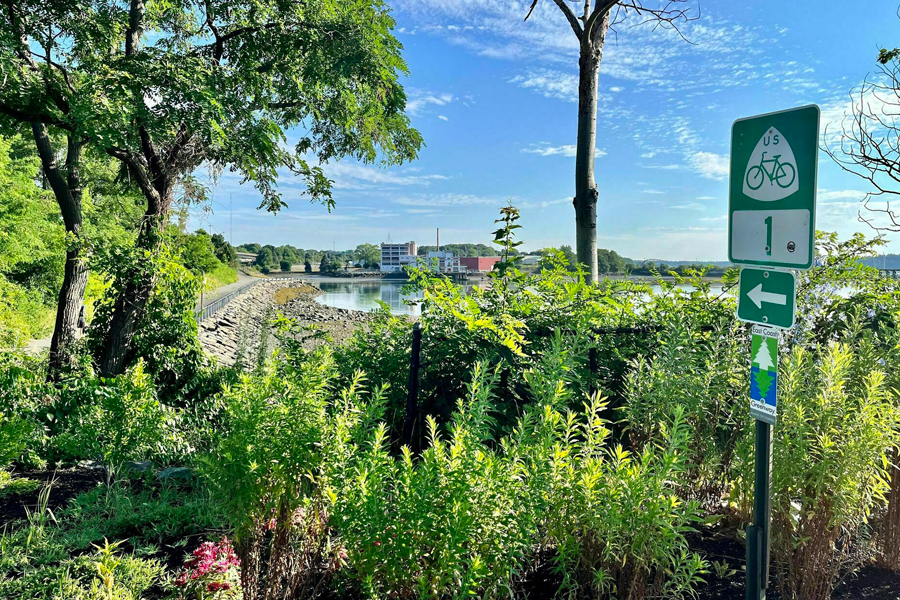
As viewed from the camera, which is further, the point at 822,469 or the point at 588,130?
the point at 588,130

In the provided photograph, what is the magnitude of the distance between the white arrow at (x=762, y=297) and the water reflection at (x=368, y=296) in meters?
2.67

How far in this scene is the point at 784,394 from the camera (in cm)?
263

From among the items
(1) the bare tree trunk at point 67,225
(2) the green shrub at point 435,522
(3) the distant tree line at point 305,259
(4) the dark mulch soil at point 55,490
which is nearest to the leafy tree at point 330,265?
(3) the distant tree line at point 305,259

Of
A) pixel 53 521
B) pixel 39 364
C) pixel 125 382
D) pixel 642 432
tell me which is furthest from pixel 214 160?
pixel 642 432

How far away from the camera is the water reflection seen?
477cm

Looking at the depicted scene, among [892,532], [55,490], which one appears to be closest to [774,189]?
[892,532]

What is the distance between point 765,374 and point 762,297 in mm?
318

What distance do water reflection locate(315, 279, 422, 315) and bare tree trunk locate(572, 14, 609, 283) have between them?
7.14ft

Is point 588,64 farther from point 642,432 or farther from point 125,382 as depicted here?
point 125,382

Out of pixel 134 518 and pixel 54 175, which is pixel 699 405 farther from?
pixel 54 175

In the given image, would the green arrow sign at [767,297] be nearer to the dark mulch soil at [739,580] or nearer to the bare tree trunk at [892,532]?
the dark mulch soil at [739,580]

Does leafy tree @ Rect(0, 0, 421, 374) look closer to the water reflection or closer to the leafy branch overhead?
the leafy branch overhead

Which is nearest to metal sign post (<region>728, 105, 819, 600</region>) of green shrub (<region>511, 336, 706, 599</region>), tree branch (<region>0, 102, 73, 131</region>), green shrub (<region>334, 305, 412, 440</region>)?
green shrub (<region>511, 336, 706, 599</region>)

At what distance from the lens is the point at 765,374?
2.19 m
